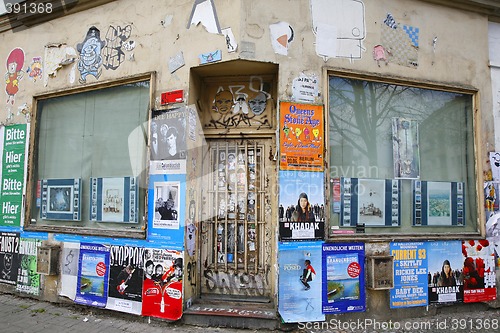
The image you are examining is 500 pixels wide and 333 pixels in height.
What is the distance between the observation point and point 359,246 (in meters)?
4.81

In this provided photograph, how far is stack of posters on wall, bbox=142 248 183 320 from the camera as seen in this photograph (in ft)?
15.1

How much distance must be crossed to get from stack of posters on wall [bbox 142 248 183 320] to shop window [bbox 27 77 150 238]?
0.51 metres

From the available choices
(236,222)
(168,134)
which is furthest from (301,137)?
(168,134)

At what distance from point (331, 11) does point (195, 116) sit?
2421 mm

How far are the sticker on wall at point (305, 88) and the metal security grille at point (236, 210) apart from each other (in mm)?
942

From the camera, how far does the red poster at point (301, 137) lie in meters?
4.60

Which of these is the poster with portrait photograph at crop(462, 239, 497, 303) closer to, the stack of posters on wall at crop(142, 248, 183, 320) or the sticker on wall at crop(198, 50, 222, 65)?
the stack of posters on wall at crop(142, 248, 183, 320)

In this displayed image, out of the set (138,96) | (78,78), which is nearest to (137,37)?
(138,96)

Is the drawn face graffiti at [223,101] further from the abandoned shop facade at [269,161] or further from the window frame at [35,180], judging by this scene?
the window frame at [35,180]

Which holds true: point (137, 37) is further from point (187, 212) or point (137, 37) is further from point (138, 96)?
point (187, 212)

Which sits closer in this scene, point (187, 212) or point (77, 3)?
point (187, 212)

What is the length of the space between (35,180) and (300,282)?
4898mm

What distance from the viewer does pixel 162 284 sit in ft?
15.5

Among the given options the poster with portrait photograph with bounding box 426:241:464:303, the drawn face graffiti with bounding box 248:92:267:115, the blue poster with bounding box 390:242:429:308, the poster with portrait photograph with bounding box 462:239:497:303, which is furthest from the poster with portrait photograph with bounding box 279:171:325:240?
the poster with portrait photograph with bounding box 462:239:497:303
